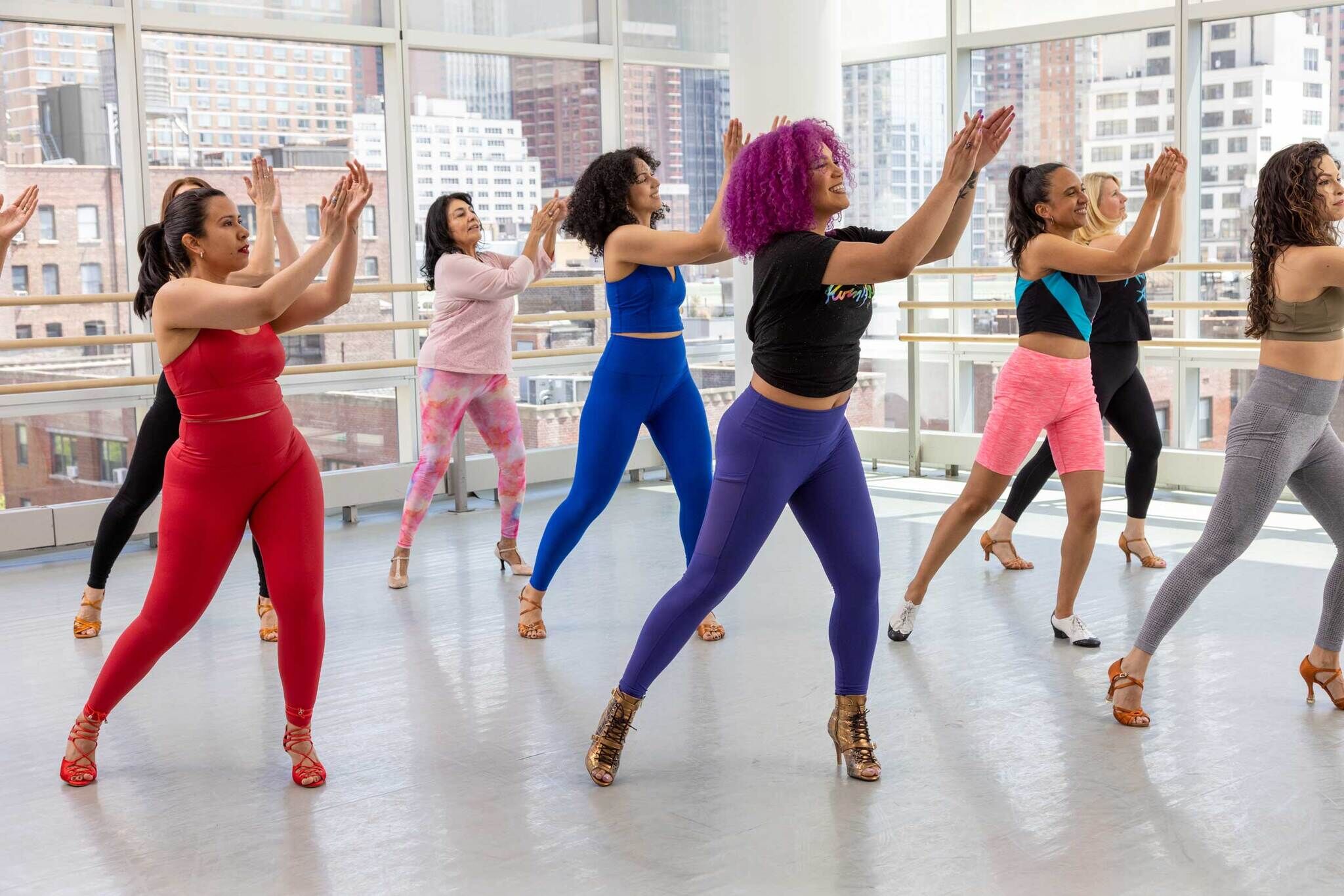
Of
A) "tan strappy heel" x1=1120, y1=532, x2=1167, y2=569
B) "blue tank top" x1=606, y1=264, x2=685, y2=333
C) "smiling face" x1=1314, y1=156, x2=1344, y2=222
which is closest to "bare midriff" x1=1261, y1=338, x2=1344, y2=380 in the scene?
"smiling face" x1=1314, y1=156, x2=1344, y2=222

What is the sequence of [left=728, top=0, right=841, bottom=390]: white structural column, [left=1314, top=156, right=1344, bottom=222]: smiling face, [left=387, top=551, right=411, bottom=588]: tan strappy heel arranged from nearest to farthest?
1. [left=1314, top=156, right=1344, bottom=222]: smiling face
2. [left=387, top=551, right=411, bottom=588]: tan strappy heel
3. [left=728, top=0, right=841, bottom=390]: white structural column

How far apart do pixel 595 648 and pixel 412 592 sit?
109cm

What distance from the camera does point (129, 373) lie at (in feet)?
21.0

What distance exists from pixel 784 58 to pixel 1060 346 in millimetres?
3541

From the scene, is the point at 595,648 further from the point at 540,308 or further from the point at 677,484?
the point at 540,308

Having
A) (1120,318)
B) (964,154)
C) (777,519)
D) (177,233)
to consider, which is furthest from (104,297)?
(964,154)

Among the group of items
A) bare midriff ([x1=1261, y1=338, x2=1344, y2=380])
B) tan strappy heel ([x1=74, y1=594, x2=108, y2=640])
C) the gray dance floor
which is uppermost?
bare midriff ([x1=1261, y1=338, x2=1344, y2=380])

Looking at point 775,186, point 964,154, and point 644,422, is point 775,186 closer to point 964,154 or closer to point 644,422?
point 964,154

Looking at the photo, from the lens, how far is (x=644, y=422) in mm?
4324

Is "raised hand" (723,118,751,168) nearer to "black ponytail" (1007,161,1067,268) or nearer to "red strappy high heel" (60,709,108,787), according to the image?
"black ponytail" (1007,161,1067,268)

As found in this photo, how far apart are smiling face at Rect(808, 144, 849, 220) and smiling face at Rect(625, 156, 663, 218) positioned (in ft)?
4.02

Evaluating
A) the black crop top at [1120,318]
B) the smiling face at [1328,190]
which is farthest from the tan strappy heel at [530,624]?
the smiling face at [1328,190]

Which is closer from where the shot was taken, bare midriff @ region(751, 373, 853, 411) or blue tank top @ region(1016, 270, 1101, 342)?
bare midriff @ region(751, 373, 853, 411)

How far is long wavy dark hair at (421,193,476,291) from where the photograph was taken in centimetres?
513
